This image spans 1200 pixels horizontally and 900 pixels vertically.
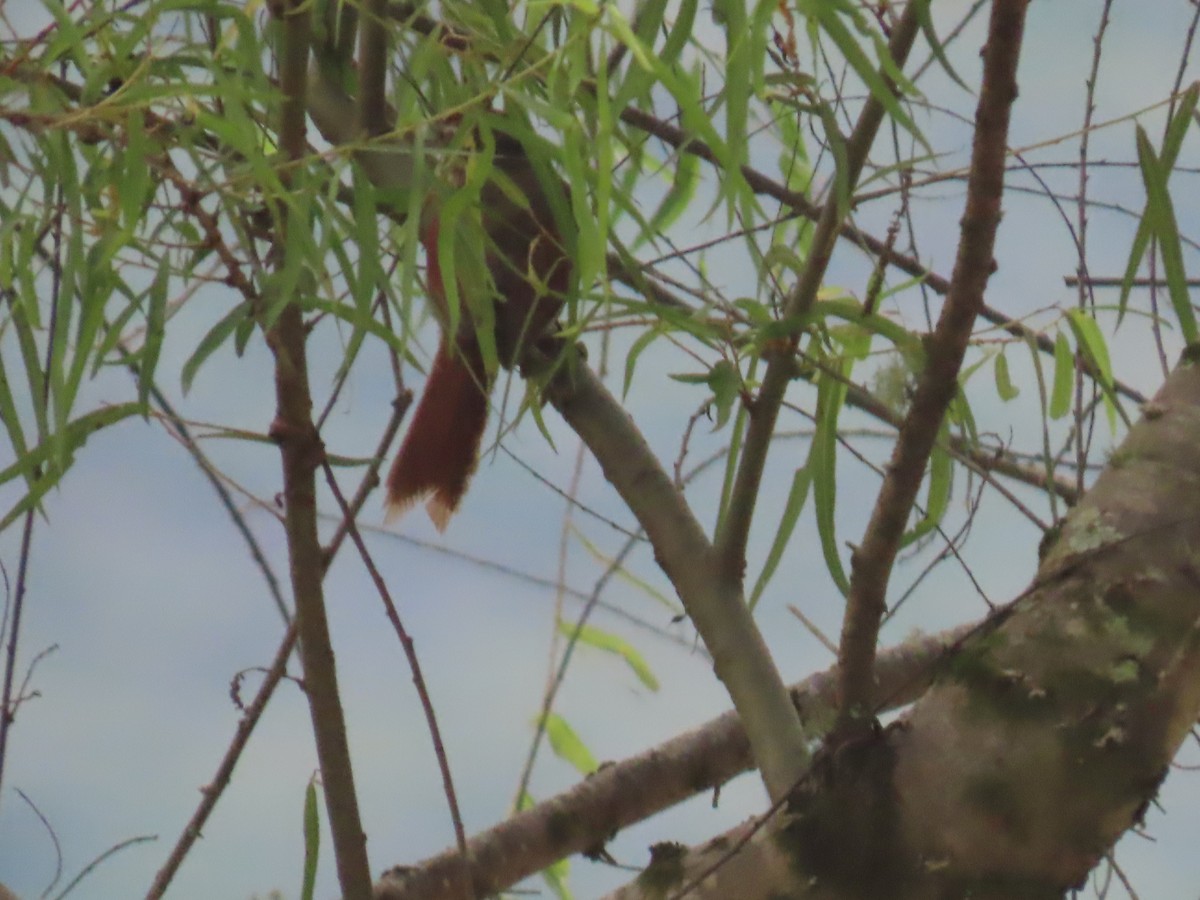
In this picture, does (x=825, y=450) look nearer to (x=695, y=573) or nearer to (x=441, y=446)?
(x=695, y=573)

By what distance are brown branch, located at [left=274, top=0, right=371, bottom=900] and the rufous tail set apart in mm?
368

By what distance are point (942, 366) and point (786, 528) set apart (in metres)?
0.15

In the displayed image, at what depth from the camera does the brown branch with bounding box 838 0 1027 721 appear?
1.76ft

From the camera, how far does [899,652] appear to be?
105 centimetres

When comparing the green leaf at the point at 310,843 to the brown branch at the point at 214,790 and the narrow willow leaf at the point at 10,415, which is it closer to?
the brown branch at the point at 214,790

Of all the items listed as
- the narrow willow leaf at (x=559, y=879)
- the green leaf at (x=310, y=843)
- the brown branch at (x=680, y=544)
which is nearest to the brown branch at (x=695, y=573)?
the brown branch at (x=680, y=544)

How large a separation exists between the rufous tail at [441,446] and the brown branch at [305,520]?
368 mm

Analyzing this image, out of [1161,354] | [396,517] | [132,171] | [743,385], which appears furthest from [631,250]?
[396,517]

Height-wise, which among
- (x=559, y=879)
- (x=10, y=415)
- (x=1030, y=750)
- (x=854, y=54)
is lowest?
(x=1030, y=750)

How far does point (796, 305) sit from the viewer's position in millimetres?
621

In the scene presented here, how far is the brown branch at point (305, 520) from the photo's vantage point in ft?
1.89

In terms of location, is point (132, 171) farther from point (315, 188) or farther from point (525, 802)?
point (525, 802)

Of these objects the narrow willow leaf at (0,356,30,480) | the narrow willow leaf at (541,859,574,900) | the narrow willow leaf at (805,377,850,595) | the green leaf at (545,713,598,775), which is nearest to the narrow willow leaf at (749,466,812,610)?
the narrow willow leaf at (805,377,850,595)

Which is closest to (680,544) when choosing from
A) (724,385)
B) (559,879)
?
(724,385)
